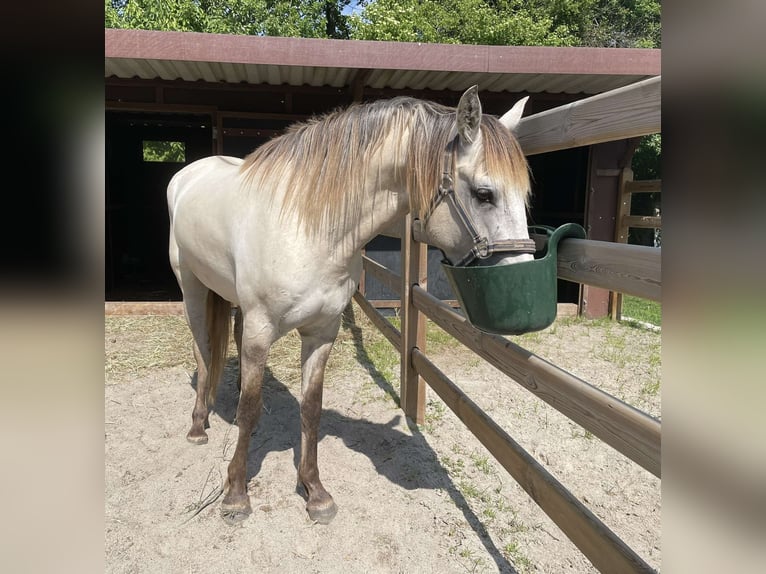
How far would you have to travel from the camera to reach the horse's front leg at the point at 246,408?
215cm

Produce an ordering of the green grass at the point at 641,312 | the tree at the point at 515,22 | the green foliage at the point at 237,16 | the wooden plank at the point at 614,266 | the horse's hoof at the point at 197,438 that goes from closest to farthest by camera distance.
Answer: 1. the wooden plank at the point at 614,266
2. the horse's hoof at the point at 197,438
3. the green grass at the point at 641,312
4. the green foliage at the point at 237,16
5. the tree at the point at 515,22

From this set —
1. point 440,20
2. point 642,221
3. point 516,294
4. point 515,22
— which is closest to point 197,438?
point 516,294

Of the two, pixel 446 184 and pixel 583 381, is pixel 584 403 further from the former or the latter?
pixel 446 184

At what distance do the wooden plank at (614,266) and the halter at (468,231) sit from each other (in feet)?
0.42

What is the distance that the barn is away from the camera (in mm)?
4324

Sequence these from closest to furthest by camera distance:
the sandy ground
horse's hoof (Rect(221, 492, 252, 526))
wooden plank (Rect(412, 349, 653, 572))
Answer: wooden plank (Rect(412, 349, 653, 572)) < the sandy ground < horse's hoof (Rect(221, 492, 252, 526))

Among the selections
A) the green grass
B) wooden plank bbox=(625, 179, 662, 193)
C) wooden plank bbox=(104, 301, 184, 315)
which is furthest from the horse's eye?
the green grass

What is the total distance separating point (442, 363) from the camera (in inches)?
178

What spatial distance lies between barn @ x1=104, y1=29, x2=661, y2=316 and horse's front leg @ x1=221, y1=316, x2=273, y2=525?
1.43m

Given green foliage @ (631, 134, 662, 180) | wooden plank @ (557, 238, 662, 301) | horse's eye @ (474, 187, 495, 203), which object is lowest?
wooden plank @ (557, 238, 662, 301)

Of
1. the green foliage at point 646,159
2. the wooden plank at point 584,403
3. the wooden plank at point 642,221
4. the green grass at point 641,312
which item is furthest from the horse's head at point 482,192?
the green foliage at point 646,159

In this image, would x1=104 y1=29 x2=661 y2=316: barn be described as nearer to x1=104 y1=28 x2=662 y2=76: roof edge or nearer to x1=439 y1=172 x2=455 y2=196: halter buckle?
x1=104 y1=28 x2=662 y2=76: roof edge

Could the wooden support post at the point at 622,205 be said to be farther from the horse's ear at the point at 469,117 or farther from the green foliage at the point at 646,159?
the green foliage at the point at 646,159
